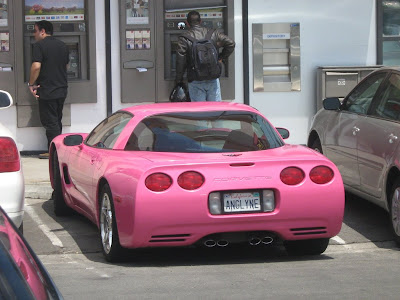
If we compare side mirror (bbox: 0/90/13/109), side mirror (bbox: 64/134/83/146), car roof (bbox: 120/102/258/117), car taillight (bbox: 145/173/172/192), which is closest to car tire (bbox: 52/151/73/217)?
side mirror (bbox: 64/134/83/146)

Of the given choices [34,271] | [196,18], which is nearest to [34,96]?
[196,18]

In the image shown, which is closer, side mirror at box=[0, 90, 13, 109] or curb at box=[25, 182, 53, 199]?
side mirror at box=[0, 90, 13, 109]

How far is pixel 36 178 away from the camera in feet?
38.0

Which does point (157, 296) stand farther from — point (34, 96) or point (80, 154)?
point (34, 96)

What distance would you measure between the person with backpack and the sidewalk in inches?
85.7

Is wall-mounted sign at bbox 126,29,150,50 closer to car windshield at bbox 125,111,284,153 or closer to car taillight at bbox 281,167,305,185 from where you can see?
car windshield at bbox 125,111,284,153

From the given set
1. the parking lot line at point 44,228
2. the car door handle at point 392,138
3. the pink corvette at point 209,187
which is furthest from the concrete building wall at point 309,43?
the pink corvette at point 209,187

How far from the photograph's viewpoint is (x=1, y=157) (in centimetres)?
683

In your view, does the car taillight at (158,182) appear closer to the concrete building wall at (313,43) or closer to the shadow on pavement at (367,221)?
the shadow on pavement at (367,221)

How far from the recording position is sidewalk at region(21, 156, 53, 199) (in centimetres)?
1085

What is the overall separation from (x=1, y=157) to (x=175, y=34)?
7.31m

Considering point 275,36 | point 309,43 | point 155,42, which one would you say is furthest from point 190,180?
point 309,43

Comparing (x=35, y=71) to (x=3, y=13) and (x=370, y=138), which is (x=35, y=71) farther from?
(x=370, y=138)

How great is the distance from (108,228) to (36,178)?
Answer: 430cm
